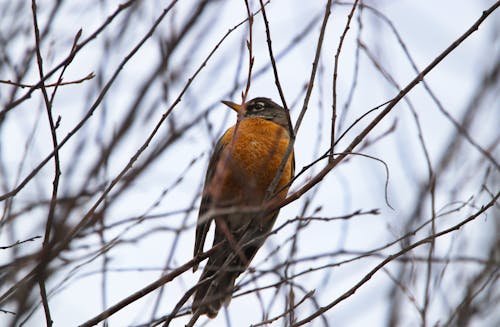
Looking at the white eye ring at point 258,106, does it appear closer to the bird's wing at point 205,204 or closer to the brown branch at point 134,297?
the bird's wing at point 205,204

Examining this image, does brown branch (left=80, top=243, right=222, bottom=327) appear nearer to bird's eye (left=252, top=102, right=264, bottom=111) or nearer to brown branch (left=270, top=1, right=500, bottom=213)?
brown branch (left=270, top=1, right=500, bottom=213)

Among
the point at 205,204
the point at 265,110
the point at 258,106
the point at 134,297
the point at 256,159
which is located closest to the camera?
the point at 134,297

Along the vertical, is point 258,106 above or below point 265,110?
above

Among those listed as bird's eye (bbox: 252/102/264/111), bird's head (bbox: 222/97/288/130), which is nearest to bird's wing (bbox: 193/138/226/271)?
bird's head (bbox: 222/97/288/130)

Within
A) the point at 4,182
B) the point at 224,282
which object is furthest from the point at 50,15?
the point at 224,282

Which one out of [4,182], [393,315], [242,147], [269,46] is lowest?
[393,315]

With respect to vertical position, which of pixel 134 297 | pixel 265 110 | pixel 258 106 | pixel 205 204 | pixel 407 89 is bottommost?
pixel 134 297

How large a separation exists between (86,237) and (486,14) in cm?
246

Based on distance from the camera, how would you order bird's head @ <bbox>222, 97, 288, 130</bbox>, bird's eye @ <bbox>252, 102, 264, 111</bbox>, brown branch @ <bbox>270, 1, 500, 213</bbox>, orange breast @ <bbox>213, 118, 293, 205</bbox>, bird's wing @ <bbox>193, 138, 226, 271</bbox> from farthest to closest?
1. bird's eye @ <bbox>252, 102, 264, 111</bbox>
2. bird's head @ <bbox>222, 97, 288, 130</bbox>
3. orange breast @ <bbox>213, 118, 293, 205</bbox>
4. bird's wing @ <bbox>193, 138, 226, 271</bbox>
5. brown branch @ <bbox>270, 1, 500, 213</bbox>

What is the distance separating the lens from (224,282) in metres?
5.36

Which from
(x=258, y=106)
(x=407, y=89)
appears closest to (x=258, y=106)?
(x=258, y=106)

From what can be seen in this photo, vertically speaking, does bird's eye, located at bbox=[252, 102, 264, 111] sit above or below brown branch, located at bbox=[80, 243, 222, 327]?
above

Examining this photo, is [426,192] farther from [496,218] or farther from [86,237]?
[86,237]

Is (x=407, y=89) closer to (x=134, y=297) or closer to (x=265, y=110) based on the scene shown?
(x=134, y=297)
